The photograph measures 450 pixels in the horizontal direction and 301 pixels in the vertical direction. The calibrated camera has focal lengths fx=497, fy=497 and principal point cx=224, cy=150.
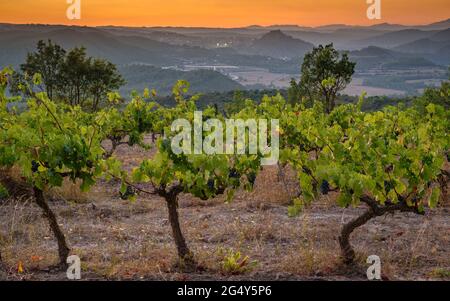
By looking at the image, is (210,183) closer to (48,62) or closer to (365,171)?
(365,171)

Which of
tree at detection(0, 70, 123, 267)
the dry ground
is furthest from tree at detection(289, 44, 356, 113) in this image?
tree at detection(0, 70, 123, 267)

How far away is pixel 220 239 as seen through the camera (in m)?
8.98

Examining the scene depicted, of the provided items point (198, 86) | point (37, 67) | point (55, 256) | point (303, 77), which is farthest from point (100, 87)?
point (198, 86)

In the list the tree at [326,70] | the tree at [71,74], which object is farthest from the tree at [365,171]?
the tree at [71,74]

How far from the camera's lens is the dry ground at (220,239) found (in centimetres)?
700

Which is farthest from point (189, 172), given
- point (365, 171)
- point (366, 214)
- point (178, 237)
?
point (366, 214)

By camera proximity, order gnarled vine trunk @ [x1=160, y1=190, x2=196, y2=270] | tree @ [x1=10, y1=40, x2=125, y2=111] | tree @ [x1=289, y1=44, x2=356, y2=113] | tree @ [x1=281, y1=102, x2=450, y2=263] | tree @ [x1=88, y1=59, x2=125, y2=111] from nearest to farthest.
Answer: tree @ [x1=281, y1=102, x2=450, y2=263] < gnarled vine trunk @ [x1=160, y1=190, x2=196, y2=270] < tree @ [x1=289, y1=44, x2=356, y2=113] < tree @ [x1=10, y1=40, x2=125, y2=111] < tree @ [x1=88, y1=59, x2=125, y2=111]

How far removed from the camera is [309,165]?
6.88 metres

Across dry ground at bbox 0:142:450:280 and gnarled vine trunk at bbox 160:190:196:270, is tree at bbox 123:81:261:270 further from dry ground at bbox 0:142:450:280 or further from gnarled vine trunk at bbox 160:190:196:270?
dry ground at bbox 0:142:450:280

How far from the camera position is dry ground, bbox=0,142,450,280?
6996 mm

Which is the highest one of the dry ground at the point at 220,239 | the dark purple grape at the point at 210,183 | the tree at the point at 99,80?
the tree at the point at 99,80

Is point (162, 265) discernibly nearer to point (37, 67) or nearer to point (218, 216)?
point (218, 216)

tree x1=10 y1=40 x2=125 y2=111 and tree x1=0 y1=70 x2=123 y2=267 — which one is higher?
tree x1=10 y1=40 x2=125 y2=111

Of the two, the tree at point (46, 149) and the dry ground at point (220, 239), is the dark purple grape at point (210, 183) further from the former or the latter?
the tree at point (46, 149)
